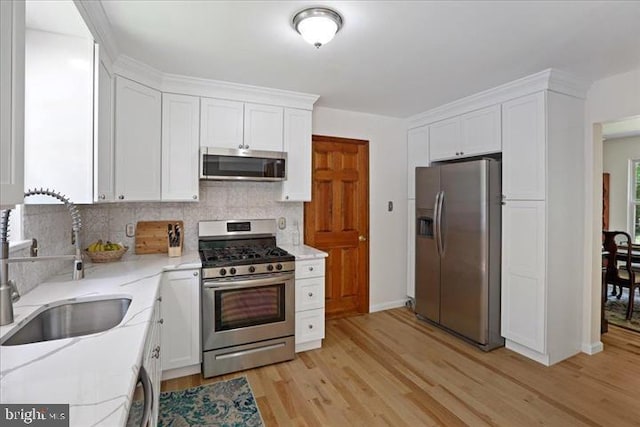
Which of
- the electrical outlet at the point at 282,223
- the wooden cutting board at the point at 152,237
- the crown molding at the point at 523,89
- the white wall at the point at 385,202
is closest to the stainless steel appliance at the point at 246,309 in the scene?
the wooden cutting board at the point at 152,237

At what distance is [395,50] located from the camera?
2.25 m

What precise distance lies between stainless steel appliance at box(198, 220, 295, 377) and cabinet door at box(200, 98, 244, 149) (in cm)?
101

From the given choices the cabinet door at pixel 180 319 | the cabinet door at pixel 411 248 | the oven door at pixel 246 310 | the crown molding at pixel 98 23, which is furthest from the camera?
the cabinet door at pixel 411 248

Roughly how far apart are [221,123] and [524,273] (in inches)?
119

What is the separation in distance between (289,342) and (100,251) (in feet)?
5.56

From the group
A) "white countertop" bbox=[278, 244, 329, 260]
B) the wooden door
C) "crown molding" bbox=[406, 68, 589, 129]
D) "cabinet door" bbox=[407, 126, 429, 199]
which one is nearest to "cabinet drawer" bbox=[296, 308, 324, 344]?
"white countertop" bbox=[278, 244, 329, 260]

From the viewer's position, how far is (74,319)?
1583 mm

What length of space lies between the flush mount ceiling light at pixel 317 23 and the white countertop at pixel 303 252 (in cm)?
172

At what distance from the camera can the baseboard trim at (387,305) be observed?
4.03 m

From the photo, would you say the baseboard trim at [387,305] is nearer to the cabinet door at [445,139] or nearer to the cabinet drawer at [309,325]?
the cabinet drawer at [309,325]

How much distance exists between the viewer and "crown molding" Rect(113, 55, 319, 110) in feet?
7.95

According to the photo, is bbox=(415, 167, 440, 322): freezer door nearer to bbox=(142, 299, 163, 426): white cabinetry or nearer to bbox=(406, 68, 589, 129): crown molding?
bbox=(406, 68, 589, 129): crown molding

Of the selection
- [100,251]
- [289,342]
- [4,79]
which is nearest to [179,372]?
[289,342]

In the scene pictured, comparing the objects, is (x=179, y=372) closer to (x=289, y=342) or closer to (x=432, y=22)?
(x=289, y=342)
